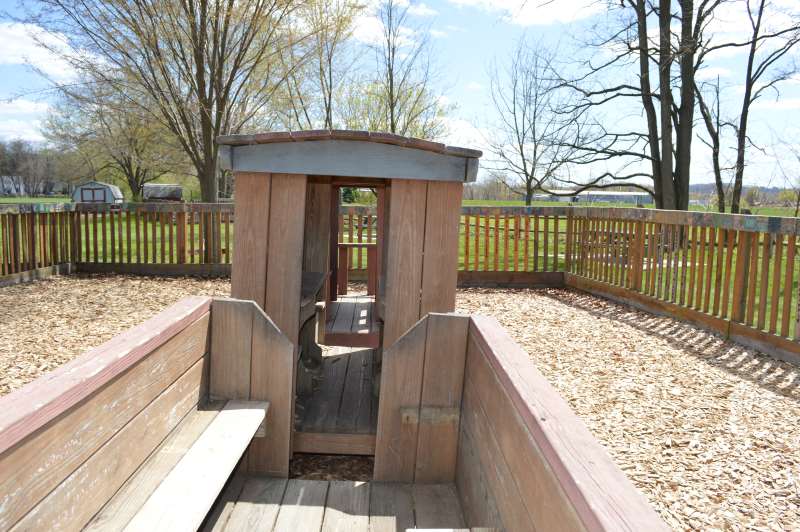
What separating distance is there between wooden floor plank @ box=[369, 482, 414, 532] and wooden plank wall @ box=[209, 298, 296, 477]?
604mm

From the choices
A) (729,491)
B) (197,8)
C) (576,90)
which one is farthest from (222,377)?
(576,90)

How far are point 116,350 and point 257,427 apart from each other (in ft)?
2.97

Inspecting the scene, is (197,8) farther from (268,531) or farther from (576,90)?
(268,531)

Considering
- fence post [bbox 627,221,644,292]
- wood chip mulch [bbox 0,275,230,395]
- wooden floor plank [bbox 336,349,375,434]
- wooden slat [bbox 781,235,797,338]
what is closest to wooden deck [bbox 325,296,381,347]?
wooden floor plank [bbox 336,349,375,434]

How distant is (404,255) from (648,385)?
250 cm

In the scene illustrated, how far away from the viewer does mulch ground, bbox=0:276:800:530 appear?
10.2 ft

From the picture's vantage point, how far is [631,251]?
326 inches

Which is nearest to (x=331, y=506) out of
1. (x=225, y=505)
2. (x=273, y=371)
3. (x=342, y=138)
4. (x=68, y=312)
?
(x=225, y=505)

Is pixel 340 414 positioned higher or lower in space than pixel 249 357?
lower

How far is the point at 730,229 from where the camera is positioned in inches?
242

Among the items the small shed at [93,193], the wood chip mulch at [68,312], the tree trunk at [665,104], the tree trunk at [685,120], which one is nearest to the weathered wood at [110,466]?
the wood chip mulch at [68,312]

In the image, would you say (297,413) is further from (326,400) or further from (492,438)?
(492,438)

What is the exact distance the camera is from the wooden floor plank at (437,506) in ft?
8.68

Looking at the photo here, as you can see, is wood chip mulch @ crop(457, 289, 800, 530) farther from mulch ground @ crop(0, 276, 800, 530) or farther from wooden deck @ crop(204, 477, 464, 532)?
wooden deck @ crop(204, 477, 464, 532)
